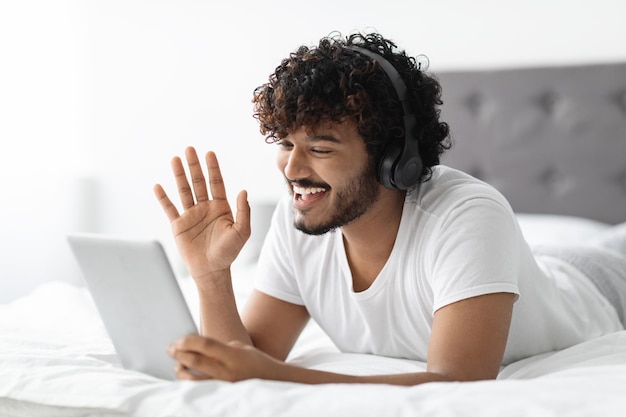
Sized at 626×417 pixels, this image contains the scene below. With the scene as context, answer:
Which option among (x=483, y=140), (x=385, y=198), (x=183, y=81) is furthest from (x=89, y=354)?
(x=183, y=81)

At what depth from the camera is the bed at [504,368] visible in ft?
3.27

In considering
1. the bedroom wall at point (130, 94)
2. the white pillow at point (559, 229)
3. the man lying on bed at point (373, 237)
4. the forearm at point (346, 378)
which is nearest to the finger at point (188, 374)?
the forearm at point (346, 378)

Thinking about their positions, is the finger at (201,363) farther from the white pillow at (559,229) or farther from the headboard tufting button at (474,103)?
the headboard tufting button at (474,103)

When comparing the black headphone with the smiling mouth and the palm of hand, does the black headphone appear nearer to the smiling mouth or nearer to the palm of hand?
the smiling mouth

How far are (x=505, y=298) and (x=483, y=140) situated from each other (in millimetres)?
1627

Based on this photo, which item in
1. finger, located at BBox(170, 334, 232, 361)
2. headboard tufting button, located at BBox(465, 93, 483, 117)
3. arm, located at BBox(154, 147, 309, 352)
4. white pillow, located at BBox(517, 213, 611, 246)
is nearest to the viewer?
finger, located at BBox(170, 334, 232, 361)

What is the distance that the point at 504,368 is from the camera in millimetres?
1464

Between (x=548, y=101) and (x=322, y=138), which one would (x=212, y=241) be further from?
(x=548, y=101)

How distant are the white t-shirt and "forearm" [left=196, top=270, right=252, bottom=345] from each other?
146mm

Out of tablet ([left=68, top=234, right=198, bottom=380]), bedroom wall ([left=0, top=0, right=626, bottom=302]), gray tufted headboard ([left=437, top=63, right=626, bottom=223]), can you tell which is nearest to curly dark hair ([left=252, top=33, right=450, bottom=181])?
tablet ([left=68, top=234, right=198, bottom=380])

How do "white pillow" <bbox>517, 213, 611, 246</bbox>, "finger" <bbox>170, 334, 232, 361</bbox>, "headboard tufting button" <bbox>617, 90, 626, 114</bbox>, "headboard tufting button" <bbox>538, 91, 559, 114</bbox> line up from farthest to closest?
"headboard tufting button" <bbox>538, 91, 559, 114</bbox>, "headboard tufting button" <bbox>617, 90, 626, 114</bbox>, "white pillow" <bbox>517, 213, 611, 246</bbox>, "finger" <bbox>170, 334, 232, 361</bbox>

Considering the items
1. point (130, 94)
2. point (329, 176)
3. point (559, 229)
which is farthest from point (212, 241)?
point (130, 94)

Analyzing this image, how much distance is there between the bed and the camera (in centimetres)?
100

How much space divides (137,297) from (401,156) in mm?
490
